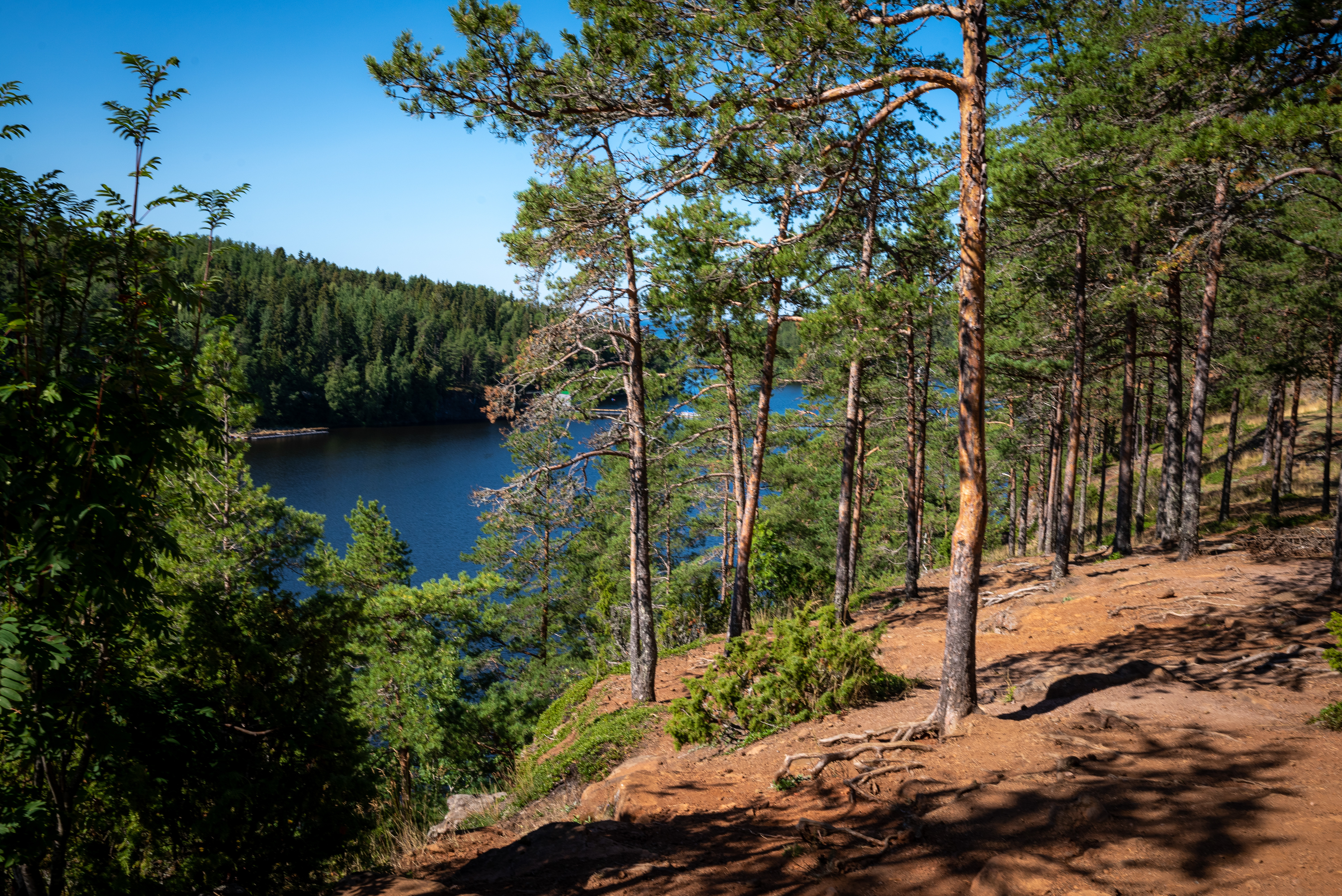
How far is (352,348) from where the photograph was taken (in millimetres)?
92062

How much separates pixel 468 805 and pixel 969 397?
8402mm

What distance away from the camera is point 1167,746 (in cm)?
511

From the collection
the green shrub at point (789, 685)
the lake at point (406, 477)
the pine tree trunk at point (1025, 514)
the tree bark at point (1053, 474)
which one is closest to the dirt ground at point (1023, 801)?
the green shrub at point (789, 685)

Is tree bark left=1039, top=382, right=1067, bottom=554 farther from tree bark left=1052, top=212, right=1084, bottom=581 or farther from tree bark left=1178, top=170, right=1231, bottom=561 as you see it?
tree bark left=1178, top=170, right=1231, bottom=561

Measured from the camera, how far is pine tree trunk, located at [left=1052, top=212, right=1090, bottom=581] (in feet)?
43.0

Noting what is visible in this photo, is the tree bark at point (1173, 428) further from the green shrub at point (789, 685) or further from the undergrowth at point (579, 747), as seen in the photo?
the undergrowth at point (579, 747)

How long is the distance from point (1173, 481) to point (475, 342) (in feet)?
290

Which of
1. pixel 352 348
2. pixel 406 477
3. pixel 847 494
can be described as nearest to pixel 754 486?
pixel 847 494

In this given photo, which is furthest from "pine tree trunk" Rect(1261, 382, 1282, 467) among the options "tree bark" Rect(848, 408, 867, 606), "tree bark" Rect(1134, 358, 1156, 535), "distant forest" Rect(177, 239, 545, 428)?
"distant forest" Rect(177, 239, 545, 428)

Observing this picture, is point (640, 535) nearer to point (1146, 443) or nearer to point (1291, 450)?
point (1146, 443)

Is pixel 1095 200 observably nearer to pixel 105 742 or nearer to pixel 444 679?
pixel 105 742

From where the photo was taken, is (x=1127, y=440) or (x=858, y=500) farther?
(x=858, y=500)

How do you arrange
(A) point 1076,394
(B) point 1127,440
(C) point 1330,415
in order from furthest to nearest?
(C) point 1330,415 → (B) point 1127,440 → (A) point 1076,394

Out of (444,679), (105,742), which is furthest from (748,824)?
(444,679)
